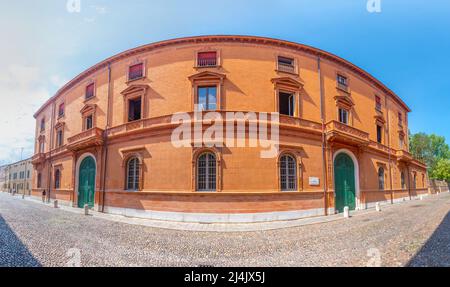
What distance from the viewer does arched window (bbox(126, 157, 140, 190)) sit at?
42.1ft

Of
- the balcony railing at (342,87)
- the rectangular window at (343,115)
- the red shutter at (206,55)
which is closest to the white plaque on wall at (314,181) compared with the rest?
the rectangular window at (343,115)

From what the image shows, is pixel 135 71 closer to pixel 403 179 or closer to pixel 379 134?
pixel 379 134

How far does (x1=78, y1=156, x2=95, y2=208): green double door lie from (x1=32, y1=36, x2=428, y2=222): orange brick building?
81mm

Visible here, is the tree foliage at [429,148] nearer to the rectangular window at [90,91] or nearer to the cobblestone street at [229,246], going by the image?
the cobblestone street at [229,246]

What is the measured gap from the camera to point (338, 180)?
1430cm

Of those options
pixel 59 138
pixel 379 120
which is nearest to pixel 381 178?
pixel 379 120

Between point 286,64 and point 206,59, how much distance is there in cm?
532

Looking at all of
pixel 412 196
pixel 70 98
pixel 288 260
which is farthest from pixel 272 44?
pixel 412 196

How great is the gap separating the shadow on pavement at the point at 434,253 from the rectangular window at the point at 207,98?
10216mm

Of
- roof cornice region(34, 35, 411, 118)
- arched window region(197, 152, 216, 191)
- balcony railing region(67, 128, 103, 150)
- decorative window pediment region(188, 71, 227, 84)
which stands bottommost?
arched window region(197, 152, 216, 191)

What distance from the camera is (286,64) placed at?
1362 cm

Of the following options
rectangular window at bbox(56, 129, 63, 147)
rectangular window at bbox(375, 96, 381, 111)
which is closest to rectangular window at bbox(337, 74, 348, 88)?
rectangular window at bbox(375, 96, 381, 111)

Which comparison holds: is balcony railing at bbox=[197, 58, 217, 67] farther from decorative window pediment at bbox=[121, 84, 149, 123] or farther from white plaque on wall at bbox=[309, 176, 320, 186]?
white plaque on wall at bbox=[309, 176, 320, 186]

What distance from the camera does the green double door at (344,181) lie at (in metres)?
14.1
